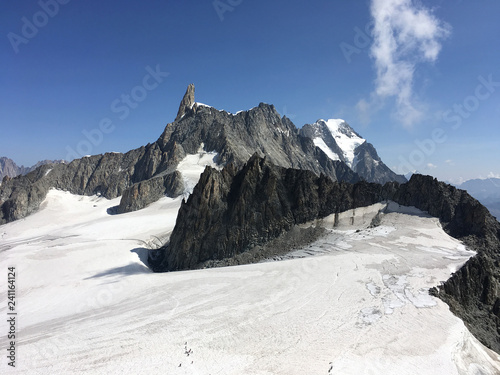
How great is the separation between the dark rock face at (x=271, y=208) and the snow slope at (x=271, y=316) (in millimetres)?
3883

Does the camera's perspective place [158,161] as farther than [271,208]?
Yes

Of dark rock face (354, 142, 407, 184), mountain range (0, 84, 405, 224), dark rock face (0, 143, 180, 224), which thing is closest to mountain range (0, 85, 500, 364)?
mountain range (0, 84, 405, 224)

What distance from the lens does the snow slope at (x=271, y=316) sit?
13.1 m

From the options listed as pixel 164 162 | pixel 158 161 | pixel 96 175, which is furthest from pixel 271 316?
pixel 96 175

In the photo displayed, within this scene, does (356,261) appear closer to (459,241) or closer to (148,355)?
(459,241)

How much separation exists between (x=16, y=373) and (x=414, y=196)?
43297mm

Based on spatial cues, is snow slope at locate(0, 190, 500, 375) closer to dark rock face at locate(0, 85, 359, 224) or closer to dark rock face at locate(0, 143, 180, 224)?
dark rock face at locate(0, 85, 359, 224)

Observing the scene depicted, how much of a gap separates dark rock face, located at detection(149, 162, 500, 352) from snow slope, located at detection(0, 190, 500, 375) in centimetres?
388

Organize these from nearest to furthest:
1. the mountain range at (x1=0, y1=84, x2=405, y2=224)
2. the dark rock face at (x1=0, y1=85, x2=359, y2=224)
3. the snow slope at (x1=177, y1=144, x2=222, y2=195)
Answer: the mountain range at (x1=0, y1=84, x2=405, y2=224) < the dark rock face at (x1=0, y1=85, x2=359, y2=224) < the snow slope at (x1=177, y1=144, x2=222, y2=195)

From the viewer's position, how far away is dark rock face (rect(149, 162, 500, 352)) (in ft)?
106

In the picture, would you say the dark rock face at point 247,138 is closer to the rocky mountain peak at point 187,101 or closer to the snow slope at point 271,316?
the rocky mountain peak at point 187,101

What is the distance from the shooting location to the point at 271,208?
34.5 metres

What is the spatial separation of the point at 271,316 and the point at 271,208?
1855 centimetres

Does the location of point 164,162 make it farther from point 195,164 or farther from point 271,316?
point 271,316
